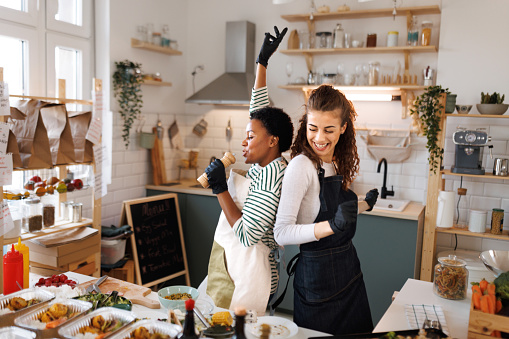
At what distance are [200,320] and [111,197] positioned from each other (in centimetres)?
266

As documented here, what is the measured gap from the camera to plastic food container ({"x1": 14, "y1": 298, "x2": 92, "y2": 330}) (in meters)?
1.46

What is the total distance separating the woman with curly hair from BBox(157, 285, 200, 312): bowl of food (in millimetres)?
421

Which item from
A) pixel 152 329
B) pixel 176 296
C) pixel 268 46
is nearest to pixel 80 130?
pixel 268 46

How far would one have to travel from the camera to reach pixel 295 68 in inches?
174

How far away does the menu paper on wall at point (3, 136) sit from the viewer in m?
2.38

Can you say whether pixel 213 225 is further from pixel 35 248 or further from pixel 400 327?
pixel 400 327

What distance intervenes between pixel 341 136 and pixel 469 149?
1.86m

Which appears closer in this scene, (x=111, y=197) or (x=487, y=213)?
(x=487, y=213)

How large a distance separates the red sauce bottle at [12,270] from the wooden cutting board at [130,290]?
0.87ft

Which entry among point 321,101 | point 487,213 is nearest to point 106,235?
point 321,101

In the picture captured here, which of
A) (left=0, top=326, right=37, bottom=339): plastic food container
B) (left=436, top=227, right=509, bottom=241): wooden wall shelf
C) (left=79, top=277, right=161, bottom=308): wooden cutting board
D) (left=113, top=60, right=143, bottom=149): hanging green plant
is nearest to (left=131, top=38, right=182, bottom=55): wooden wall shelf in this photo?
(left=113, top=60, right=143, bottom=149): hanging green plant

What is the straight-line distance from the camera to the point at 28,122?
263cm

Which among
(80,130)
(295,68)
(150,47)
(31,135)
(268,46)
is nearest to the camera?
(268,46)

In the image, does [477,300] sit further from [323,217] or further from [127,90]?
[127,90]
